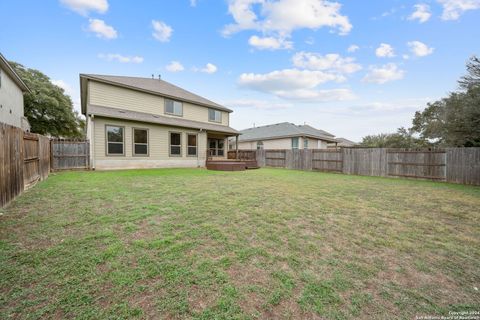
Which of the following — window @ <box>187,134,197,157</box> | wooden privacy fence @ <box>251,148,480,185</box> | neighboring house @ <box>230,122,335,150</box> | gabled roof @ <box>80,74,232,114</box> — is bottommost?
wooden privacy fence @ <box>251,148,480,185</box>

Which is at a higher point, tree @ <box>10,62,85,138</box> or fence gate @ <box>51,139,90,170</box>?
tree @ <box>10,62,85,138</box>

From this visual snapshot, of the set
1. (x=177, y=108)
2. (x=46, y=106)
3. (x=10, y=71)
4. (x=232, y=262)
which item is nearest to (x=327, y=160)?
(x=177, y=108)

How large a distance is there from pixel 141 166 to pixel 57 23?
8372mm

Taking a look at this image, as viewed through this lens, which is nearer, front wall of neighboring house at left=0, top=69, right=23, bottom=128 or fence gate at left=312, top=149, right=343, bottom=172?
front wall of neighboring house at left=0, top=69, right=23, bottom=128

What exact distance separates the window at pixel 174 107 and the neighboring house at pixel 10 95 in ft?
25.1

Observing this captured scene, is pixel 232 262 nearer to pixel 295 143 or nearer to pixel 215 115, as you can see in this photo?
pixel 215 115

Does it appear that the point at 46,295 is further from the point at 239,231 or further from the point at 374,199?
the point at 374,199

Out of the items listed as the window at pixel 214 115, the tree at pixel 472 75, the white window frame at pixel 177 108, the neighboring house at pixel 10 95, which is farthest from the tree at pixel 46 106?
the tree at pixel 472 75

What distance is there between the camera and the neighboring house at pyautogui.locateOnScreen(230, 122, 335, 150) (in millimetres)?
20812

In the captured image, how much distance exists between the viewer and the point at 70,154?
37.0 ft

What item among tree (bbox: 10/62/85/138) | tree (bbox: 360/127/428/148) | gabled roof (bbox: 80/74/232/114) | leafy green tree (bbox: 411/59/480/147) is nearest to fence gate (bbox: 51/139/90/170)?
gabled roof (bbox: 80/74/232/114)

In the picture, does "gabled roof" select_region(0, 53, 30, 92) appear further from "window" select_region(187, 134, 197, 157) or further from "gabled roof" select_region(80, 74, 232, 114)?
"window" select_region(187, 134, 197, 157)

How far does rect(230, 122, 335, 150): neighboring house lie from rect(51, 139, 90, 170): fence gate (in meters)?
14.7

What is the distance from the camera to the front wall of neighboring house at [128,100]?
1193 centimetres
